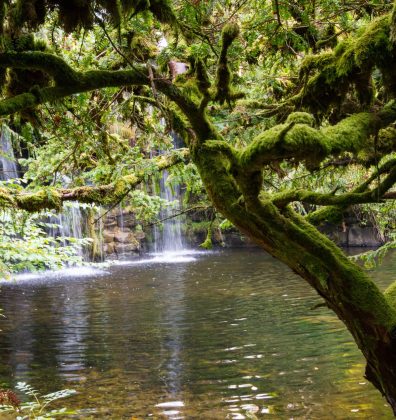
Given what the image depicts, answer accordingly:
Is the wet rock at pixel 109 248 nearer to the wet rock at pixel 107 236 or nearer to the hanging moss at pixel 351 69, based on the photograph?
the wet rock at pixel 107 236

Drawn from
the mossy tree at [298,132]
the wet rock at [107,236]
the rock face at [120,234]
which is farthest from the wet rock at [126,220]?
the mossy tree at [298,132]

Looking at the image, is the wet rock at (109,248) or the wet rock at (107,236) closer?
the wet rock at (109,248)

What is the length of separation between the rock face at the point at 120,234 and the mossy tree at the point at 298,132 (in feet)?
92.9

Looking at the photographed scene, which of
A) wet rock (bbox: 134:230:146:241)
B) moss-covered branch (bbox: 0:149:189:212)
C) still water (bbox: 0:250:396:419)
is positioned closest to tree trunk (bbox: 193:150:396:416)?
still water (bbox: 0:250:396:419)

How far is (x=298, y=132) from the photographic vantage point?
3084 millimetres

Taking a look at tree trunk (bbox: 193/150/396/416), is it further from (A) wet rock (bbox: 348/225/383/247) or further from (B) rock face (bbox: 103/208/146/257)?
(A) wet rock (bbox: 348/225/383/247)

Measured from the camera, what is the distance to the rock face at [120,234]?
1308 inches

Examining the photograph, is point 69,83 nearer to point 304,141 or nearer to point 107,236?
point 304,141

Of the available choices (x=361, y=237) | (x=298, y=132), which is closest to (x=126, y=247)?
(x=361, y=237)

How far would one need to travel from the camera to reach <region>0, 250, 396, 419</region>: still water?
290 inches

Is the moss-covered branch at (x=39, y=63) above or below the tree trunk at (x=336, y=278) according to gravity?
above

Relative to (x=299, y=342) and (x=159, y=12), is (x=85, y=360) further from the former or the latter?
(x=159, y=12)

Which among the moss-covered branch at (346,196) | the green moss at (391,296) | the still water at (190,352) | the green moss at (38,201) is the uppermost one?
the green moss at (38,201)

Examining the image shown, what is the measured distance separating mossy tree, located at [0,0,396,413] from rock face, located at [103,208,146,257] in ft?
92.9
